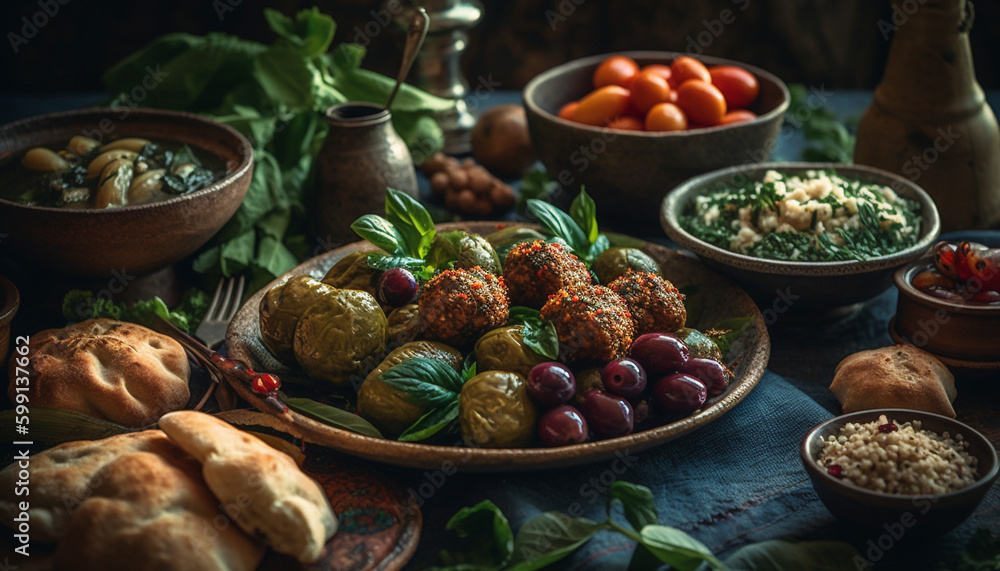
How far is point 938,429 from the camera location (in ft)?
4.75

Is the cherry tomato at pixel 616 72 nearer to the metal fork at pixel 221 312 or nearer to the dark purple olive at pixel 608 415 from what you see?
the metal fork at pixel 221 312

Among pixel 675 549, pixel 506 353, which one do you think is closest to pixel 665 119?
pixel 506 353

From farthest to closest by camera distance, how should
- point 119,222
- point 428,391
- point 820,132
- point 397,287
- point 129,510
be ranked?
point 820,132 < point 119,222 < point 397,287 < point 428,391 < point 129,510

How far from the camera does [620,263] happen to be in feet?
6.19

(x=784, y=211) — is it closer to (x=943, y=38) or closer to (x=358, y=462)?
(x=943, y=38)

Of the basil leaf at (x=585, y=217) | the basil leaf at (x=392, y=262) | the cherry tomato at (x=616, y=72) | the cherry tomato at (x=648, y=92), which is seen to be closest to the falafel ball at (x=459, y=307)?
the basil leaf at (x=392, y=262)

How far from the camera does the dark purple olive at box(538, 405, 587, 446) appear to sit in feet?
4.62

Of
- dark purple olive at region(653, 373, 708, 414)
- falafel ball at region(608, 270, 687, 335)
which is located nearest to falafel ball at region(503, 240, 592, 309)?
falafel ball at region(608, 270, 687, 335)

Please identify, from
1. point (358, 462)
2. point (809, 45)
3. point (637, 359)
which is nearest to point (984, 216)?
point (637, 359)

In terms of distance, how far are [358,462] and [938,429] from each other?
1061 mm

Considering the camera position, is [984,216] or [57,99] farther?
[57,99]

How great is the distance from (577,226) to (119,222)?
1.09 meters

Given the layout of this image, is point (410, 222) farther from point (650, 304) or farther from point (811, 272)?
point (811, 272)

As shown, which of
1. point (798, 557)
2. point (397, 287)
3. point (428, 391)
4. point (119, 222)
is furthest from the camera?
point (119, 222)
